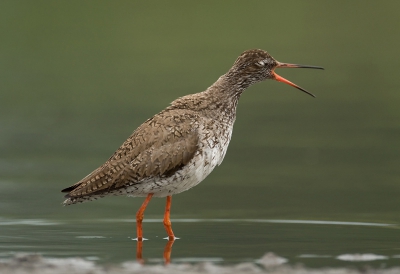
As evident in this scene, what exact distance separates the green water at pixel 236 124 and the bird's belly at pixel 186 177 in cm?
62

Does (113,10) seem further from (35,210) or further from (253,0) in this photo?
(35,210)

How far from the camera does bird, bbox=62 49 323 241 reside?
417 inches

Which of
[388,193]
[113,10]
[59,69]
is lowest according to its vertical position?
[388,193]

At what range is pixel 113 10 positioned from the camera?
37.4 m

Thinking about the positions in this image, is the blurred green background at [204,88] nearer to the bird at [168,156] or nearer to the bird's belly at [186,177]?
the bird at [168,156]

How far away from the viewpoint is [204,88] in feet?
83.6

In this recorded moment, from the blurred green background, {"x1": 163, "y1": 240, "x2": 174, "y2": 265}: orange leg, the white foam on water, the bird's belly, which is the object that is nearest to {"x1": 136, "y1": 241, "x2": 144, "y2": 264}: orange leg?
{"x1": 163, "y1": 240, "x2": 174, "y2": 265}: orange leg

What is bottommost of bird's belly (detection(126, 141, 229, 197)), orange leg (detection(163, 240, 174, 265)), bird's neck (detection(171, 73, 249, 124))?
orange leg (detection(163, 240, 174, 265))

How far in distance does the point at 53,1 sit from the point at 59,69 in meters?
7.47

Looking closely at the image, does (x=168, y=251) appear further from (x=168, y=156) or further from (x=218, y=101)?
(x=218, y=101)

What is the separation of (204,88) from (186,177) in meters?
15.0

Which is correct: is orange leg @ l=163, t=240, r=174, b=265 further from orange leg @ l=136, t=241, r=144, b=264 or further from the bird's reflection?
orange leg @ l=136, t=241, r=144, b=264

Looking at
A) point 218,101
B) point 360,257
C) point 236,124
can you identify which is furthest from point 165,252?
point 236,124

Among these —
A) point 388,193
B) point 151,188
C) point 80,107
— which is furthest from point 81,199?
point 80,107
